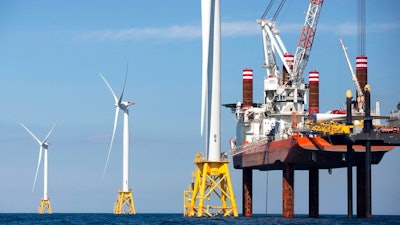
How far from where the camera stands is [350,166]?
113m

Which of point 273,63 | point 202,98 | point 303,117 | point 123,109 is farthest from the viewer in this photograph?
point 123,109

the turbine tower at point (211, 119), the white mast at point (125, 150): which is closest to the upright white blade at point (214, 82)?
the turbine tower at point (211, 119)

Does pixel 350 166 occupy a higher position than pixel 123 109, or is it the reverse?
pixel 123 109

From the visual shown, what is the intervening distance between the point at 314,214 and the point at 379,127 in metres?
24.7

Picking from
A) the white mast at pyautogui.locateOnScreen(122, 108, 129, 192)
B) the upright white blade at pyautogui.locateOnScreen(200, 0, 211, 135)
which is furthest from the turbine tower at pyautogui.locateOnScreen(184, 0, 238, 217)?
the white mast at pyautogui.locateOnScreen(122, 108, 129, 192)

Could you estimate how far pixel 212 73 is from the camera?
110 meters

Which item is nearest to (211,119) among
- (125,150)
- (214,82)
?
(214,82)

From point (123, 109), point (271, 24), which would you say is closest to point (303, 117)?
point (271, 24)

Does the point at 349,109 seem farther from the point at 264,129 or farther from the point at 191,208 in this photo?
the point at 264,129

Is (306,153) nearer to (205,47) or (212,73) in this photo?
(212,73)

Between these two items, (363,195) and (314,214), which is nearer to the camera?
(363,195)

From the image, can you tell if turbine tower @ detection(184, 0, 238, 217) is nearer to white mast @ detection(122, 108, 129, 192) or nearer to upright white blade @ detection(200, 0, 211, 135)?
upright white blade @ detection(200, 0, 211, 135)

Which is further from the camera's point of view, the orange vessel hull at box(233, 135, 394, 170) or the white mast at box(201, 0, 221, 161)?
the orange vessel hull at box(233, 135, 394, 170)

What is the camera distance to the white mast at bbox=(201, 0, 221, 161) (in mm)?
109000
